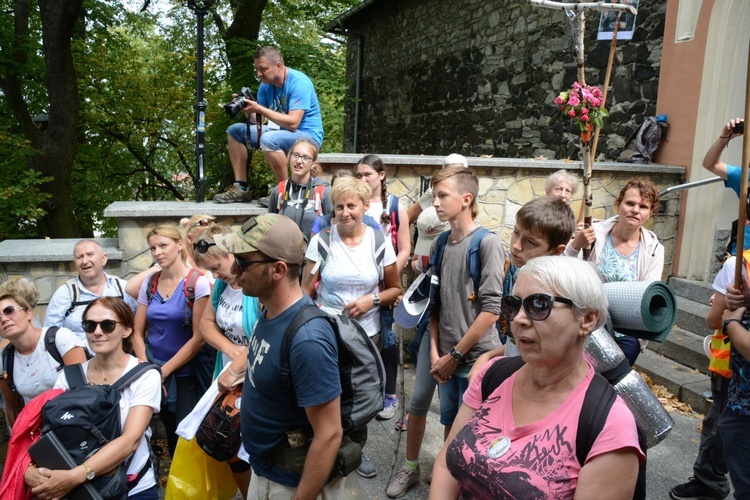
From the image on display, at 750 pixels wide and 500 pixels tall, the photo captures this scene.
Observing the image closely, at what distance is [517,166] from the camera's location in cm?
584

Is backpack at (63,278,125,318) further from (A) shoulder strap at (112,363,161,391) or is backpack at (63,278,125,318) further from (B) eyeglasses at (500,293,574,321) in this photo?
(B) eyeglasses at (500,293,574,321)

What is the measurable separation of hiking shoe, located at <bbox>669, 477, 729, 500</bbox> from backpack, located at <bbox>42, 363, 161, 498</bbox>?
306 centimetres

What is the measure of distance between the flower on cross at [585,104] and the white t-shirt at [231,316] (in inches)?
76.0

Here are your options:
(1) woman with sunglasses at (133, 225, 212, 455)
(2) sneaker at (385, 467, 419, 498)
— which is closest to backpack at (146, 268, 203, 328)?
(1) woman with sunglasses at (133, 225, 212, 455)

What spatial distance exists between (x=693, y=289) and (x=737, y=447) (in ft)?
13.0

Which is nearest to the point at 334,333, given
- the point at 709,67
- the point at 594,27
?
the point at 709,67

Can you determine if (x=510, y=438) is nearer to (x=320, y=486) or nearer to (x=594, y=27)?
(x=320, y=486)

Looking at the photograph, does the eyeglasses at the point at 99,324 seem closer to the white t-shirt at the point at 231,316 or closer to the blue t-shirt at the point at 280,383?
the white t-shirt at the point at 231,316

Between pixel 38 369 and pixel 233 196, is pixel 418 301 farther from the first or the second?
pixel 233 196

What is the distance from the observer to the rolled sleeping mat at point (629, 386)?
67.6 inches

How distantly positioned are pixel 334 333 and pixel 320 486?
0.51m

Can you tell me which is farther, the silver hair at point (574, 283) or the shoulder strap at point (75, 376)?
the shoulder strap at point (75, 376)

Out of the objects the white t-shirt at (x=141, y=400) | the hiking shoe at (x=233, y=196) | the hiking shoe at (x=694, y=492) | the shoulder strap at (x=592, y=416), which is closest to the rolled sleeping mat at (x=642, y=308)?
the shoulder strap at (x=592, y=416)

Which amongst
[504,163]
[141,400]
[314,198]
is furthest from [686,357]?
[141,400]
